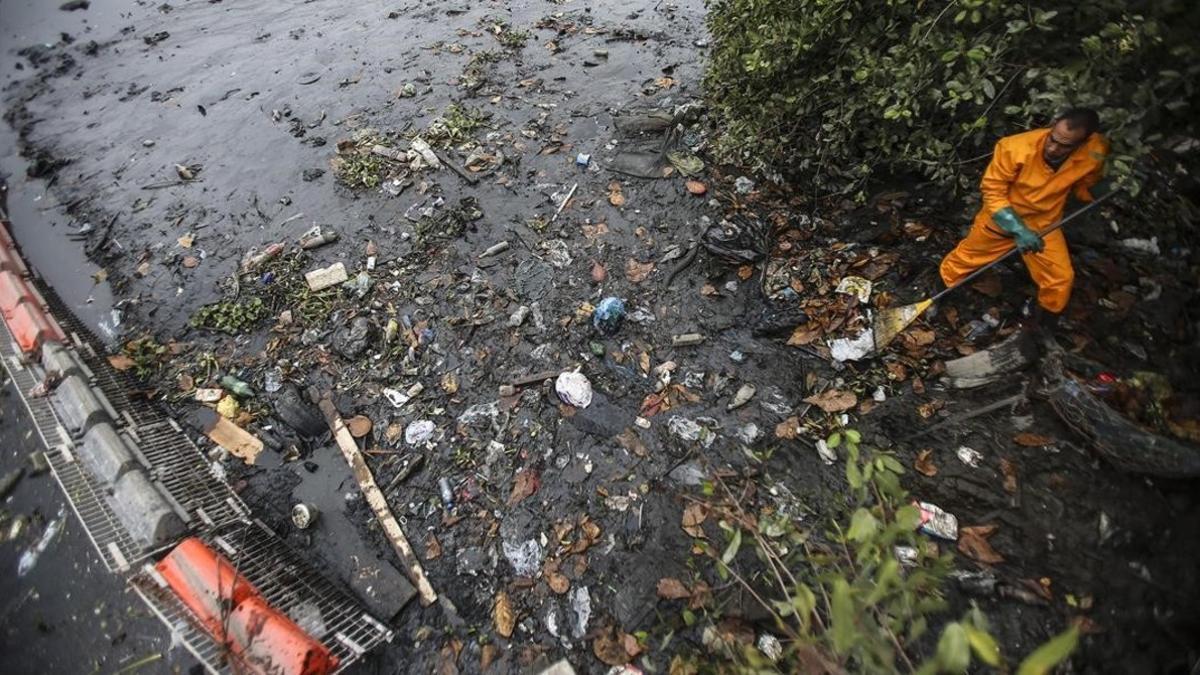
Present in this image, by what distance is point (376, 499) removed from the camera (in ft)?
11.8

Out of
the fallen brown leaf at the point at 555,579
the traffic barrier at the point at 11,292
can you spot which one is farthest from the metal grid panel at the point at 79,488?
the fallen brown leaf at the point at 555,579

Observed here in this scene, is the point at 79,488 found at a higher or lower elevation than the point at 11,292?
lower

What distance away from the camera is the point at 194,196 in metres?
6.04

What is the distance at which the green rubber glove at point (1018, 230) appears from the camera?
10.7 feet

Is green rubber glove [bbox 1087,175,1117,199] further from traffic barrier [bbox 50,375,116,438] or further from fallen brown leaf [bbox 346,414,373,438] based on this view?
traffic barrier [bbox 50,375,116,438]

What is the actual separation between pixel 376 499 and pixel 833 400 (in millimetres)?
3215

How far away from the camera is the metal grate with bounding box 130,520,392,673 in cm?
258

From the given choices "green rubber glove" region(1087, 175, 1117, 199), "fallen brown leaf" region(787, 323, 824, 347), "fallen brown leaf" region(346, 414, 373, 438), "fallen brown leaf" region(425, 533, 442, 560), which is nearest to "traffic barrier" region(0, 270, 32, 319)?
"fallen brown leaf" region(346, 414, 373, 438)

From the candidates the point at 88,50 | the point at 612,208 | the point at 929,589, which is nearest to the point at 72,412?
the point at 612,208

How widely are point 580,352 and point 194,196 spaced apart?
518cm

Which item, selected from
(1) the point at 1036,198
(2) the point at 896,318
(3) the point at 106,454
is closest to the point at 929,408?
(2) the point at 896,318

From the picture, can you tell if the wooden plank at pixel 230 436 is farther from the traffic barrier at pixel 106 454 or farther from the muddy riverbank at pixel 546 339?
the traffic barrier at pixel 106 454

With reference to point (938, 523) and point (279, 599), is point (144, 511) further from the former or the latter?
point (938, 523)

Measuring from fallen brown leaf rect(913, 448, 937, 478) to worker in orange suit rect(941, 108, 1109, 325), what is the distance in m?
1.29
